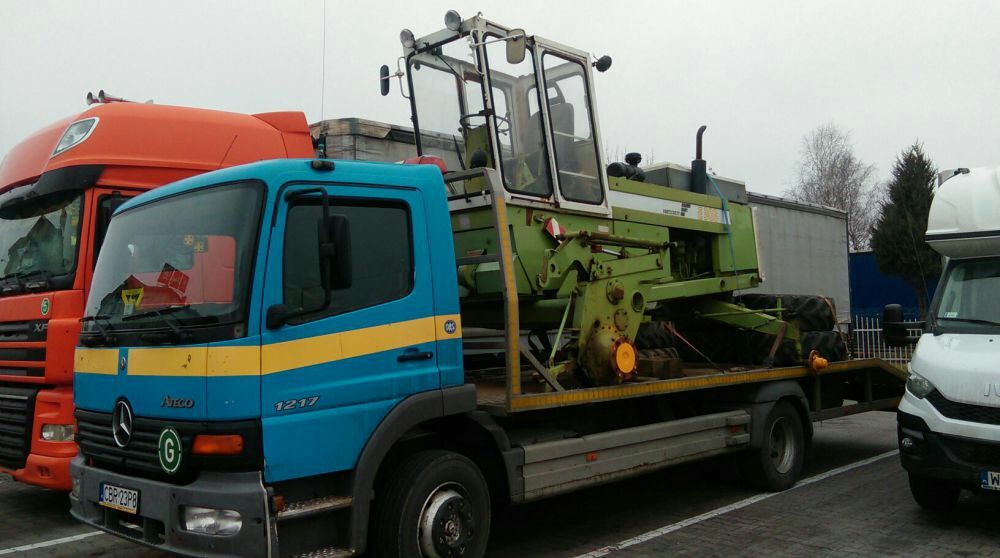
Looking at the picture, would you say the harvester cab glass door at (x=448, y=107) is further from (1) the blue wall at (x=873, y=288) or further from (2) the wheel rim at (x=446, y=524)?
(1) the blue wall at (x=873, y=288)

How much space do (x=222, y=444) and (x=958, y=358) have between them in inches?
205

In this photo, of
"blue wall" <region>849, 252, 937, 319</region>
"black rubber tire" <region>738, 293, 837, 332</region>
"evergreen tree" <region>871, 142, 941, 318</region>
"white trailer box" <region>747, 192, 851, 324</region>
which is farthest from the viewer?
"blue wall" <region>849, 252, 937, 319</region>

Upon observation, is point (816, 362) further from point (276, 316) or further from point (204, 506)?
point (204, 506)

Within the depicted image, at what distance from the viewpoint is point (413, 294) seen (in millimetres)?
4656

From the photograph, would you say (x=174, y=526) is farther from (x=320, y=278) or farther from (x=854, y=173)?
(x=854, y=173)

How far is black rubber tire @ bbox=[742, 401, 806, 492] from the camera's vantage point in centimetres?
743

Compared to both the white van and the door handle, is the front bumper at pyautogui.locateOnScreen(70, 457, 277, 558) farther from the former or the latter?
the white van

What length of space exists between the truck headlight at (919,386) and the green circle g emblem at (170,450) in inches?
207

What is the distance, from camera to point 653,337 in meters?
8.43

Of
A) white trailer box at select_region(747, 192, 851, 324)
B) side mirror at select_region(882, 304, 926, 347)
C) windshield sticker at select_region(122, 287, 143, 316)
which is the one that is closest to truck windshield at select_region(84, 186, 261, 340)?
windshield sticker at select_region(122, 287, 143, 316)

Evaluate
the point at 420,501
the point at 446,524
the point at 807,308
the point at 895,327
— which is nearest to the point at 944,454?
the point at 895,327

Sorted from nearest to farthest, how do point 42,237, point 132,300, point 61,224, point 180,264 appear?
point 180,264 < point 132,300 < point 61,224 < point 42,237

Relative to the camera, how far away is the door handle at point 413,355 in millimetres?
4551

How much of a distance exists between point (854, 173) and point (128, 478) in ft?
161
